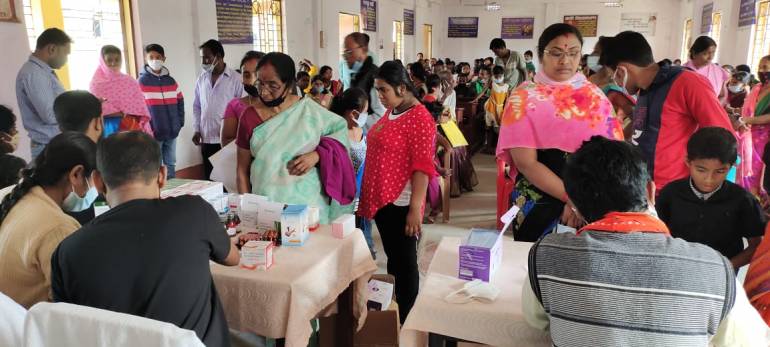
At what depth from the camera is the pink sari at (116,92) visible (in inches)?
177

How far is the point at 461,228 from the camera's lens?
4.78 metres

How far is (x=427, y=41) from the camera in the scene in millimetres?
17156

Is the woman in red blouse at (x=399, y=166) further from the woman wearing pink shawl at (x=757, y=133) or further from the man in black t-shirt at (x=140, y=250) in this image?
the woman wearing pink shawl at (x=757, y=133)

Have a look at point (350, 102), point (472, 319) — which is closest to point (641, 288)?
point (472, 319)

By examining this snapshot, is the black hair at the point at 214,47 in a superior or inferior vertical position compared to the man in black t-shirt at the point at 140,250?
superior

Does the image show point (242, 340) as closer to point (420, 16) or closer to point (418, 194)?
point (418, 194)

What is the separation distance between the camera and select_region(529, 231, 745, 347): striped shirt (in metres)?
1.09

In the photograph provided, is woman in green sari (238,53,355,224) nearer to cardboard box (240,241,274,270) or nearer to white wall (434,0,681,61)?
cardboard box (240,241,274,270)

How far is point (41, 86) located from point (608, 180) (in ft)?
11.8

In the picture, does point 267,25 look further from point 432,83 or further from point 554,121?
point 554,121

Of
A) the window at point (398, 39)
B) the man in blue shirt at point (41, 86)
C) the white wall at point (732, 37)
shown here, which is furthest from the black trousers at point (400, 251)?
the window at point (398, 39)

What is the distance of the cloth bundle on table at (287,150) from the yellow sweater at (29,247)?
0.90 m

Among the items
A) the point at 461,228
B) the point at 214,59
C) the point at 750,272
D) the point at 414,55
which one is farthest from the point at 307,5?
Result: the point at 750,272

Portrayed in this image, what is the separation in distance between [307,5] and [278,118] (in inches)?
265
